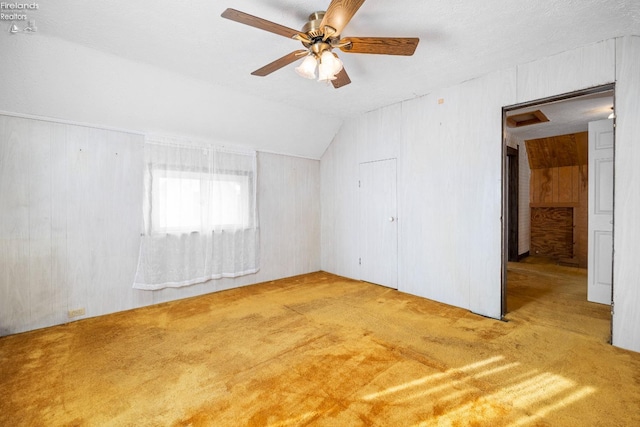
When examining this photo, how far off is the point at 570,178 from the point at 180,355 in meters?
7.42

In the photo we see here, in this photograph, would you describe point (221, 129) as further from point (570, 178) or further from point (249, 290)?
point (570, 178)

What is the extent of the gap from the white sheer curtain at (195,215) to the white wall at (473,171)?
1717 millimetres

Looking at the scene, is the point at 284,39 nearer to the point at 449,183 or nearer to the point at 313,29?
the point at 313,29

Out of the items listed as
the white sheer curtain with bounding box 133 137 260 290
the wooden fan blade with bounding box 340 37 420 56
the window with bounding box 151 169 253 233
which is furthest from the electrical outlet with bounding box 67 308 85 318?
the wooden fan blade with bounding box 340 37 420 56

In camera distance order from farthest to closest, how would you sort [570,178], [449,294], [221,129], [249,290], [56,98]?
[570,178] → [249,290] → [221,129] → [449,294] → [56,98]

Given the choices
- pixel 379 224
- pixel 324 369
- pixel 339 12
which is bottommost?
pixel 324 369

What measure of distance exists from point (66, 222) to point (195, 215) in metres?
1.27

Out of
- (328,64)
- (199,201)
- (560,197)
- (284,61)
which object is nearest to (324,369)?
(328,64)

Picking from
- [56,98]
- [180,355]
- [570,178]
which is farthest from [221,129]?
[570,178]

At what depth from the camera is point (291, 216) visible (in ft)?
16.0

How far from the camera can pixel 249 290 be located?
413cm

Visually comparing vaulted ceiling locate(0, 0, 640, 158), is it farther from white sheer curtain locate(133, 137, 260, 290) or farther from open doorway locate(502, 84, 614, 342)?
open doorway locate(502, 84, 614, 342)

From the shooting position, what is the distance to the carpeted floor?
5.45ft

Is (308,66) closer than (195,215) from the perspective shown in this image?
Yes
